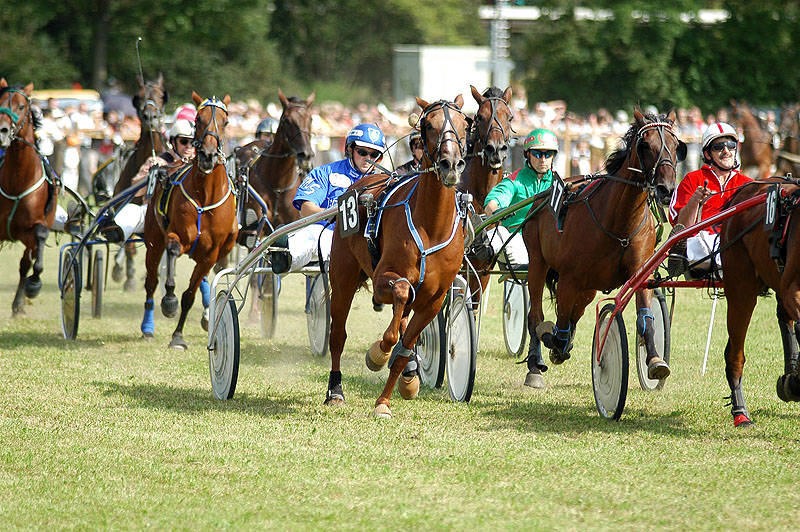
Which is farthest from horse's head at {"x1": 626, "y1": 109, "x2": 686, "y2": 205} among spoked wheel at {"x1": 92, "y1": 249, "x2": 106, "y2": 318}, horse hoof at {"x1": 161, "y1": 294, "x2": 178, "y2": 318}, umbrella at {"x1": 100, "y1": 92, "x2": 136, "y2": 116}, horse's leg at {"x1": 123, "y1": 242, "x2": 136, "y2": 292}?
umbrella at {"x1": 100, "y1": 92, "x2": 136, "y2": 116}

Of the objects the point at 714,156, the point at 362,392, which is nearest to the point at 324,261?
the point at 362,392

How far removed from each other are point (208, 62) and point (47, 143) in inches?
1318

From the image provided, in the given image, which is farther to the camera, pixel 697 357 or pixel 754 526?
pixel 697 357

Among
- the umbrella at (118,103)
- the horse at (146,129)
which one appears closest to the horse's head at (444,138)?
the horse at (146,129)

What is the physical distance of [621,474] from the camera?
587 cm

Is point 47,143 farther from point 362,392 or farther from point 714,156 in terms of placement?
point 714,156

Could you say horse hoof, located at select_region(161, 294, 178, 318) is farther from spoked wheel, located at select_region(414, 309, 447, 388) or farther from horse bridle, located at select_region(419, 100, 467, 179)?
horse bridle, located at select_region(419, 100, 467, 179)

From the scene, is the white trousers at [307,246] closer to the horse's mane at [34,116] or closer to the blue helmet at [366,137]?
the blue helmet at [366,137]

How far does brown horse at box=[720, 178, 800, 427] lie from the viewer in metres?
6.34

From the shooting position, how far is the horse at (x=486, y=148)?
28.5 feet

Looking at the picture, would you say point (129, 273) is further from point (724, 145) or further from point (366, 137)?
point (724, 145)

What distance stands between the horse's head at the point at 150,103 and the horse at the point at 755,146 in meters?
12.8

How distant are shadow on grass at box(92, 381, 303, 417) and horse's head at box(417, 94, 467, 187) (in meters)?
2.03

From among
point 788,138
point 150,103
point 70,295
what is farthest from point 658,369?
point 788,138
